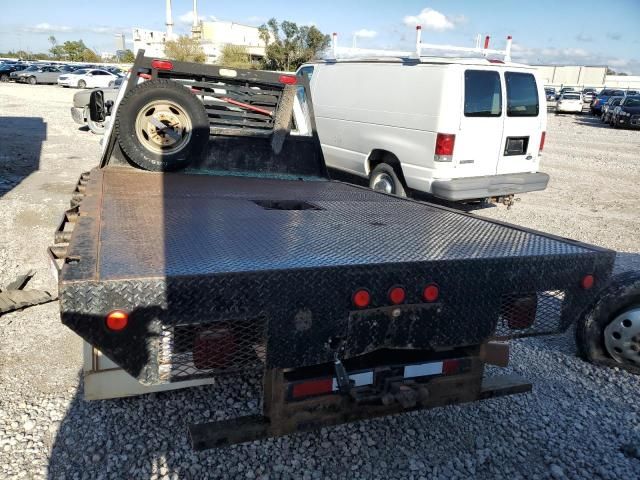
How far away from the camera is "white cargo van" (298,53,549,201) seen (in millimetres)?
6871

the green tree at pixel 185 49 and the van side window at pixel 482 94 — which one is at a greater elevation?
the green tree at pixel 185 49

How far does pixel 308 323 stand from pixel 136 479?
4.14 ft

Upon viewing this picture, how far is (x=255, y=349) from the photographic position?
78.4 inches

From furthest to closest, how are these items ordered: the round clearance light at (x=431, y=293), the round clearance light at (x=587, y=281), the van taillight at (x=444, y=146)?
the van taillight at (x=444, y=146) < the round clearance light at (x=587, y=281) < the round clearance light at (x=431, y=293)

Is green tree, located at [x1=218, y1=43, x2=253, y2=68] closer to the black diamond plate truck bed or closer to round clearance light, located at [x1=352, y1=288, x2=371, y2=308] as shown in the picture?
the black diamond plate truck bed

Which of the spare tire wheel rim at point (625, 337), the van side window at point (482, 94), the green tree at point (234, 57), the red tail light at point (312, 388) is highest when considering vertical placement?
the green tree at point (234, 57)

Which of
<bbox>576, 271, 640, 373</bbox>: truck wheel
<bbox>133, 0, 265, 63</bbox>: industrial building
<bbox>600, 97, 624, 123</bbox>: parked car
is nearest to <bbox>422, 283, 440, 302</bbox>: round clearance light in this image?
<bbox>576, 271, 640, 373</bbox>: truck wheel

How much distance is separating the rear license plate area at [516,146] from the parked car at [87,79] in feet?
112

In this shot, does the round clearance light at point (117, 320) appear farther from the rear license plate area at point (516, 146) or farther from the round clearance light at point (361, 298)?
the rear license plate area at point (516, 146)

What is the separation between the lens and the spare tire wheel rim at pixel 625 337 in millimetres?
3625

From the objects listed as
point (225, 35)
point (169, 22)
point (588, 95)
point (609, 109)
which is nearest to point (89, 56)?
point (225, 35)

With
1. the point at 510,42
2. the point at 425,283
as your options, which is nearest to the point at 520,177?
the point at 510,42

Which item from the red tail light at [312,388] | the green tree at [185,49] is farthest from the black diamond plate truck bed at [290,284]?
the green tree at [185,49]

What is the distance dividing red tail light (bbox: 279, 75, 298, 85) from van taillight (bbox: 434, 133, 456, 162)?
8.31 feet
